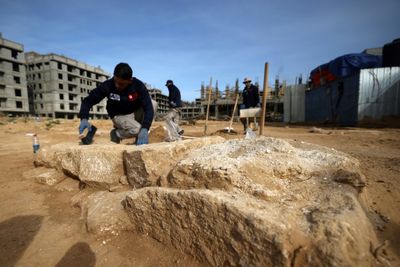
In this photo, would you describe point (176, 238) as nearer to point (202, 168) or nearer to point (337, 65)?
point (202, 168)

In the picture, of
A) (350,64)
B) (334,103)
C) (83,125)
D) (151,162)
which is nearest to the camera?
(151,162)

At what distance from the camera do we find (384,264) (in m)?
1.08

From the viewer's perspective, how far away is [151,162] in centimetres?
216

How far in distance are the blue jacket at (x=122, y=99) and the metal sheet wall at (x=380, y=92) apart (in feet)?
36.1

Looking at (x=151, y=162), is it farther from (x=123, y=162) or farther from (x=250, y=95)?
(x=250, y=95)

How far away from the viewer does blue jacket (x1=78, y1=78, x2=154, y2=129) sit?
3326mm

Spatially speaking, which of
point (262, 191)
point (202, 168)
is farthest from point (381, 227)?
point (202, 168)

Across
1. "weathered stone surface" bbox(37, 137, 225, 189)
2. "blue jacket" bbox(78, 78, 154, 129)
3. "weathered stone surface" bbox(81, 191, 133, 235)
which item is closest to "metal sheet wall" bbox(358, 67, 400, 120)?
"weathered stone surface" bbox(37, 137, 225, 189)

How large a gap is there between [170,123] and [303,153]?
4.10 metres

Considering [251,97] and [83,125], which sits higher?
[251,97]

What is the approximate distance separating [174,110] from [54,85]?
3721 cm

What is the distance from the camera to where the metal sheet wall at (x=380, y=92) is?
9844mm

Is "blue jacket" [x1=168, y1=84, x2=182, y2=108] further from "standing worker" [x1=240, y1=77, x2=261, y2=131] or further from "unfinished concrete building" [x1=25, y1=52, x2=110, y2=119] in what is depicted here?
"unfinished concrete building" [x1=25, y1=52, x2=110, y2=119]

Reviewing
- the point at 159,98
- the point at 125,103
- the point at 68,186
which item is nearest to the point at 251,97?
the point at 125,103
